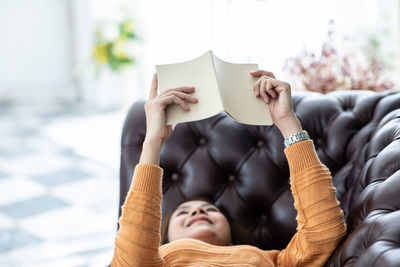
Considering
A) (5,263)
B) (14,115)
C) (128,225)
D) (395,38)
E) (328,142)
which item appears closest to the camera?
(128,225)

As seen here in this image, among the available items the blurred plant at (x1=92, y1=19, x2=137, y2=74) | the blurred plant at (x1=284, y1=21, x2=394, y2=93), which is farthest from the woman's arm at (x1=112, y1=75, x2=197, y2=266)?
the blurred plant at (x1=92, y1=19, x2=137, y2=74)

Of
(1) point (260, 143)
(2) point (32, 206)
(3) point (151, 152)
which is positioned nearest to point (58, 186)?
(2) point (32, 206)

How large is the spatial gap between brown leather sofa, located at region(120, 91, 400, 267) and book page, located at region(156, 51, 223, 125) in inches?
16.1

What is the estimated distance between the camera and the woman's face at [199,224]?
1577 mm

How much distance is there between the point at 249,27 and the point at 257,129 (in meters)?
2.48

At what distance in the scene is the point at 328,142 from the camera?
1.74 m

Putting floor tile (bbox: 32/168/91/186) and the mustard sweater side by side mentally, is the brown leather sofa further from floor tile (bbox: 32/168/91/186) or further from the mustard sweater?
floor tile (bbox: 32/168/91/186)

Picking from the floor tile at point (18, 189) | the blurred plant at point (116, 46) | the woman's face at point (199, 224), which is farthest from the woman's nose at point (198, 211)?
the blurred plant at point (116, 46)

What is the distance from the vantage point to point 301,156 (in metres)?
1.43

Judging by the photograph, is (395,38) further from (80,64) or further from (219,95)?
(219,95)

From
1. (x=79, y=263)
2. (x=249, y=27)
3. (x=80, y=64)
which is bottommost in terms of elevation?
(x=79, y=263)

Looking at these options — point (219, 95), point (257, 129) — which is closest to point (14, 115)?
point (257, 129)

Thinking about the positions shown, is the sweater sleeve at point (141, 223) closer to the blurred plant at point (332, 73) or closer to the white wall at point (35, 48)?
the blurred plant at point (332, 73)

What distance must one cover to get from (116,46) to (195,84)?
3348 mm
